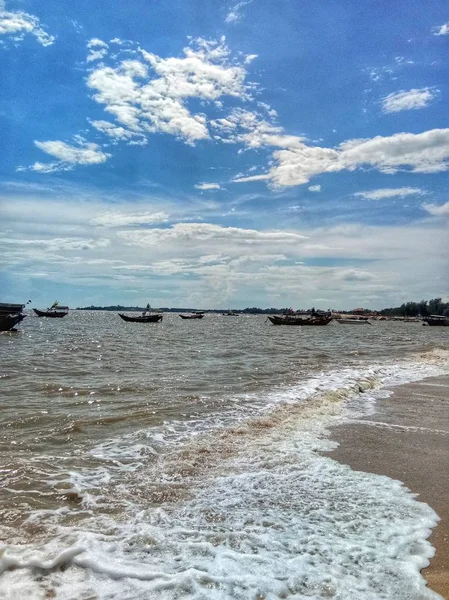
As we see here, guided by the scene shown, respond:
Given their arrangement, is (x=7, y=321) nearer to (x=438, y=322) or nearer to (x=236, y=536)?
(x=236, y=536)

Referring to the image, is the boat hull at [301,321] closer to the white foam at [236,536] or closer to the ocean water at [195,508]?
the ocean water at [195,508]

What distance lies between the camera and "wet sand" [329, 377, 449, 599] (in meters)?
3.97

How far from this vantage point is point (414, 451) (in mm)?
6750

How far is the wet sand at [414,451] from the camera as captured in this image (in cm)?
397

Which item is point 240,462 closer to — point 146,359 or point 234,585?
point 234,585

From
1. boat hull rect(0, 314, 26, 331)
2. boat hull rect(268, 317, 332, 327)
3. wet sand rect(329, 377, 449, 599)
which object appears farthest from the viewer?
boat hull rect(268, 317, 332, 327)

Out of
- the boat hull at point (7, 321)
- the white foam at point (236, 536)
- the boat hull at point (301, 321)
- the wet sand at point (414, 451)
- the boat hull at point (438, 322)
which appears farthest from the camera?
the boat hull at point (438, 322)

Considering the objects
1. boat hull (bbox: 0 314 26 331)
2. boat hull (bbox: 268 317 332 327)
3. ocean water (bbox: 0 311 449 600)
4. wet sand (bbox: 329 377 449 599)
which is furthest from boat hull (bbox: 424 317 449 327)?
ocean water (bbox: 0 311 449 600)

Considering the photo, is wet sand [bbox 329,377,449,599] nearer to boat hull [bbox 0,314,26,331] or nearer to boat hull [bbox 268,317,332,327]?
boat hull [bbox 0,314,26,331]

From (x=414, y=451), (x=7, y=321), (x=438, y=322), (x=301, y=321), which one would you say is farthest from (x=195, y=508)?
(x=438, y=322)

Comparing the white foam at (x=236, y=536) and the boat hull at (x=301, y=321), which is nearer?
the white foam at (x=236, y=536)

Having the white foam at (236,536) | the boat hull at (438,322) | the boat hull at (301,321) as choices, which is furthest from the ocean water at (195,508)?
the boat hull at (438,322)

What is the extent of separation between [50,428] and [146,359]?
12.4 meters

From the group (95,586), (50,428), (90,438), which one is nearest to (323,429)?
(90,438)
